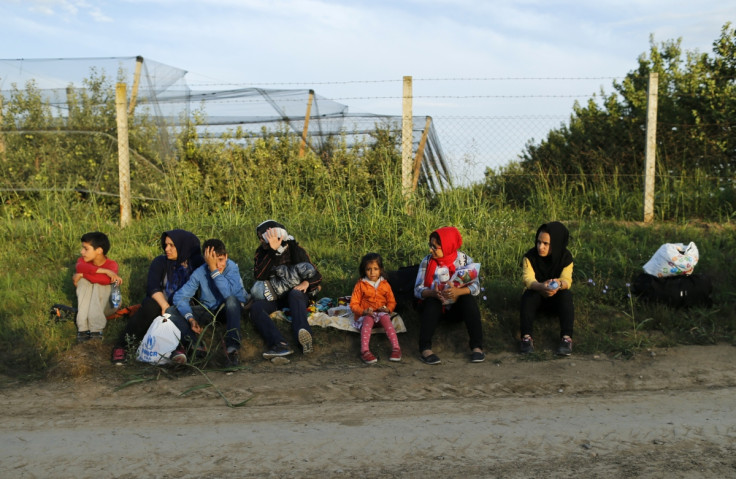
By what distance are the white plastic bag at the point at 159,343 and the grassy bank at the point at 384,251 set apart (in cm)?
50

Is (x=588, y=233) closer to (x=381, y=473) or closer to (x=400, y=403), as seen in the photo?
(x=400, y=403)

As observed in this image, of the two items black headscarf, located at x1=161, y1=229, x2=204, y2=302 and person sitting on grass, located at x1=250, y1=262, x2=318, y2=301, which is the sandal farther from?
black headscarf, located at x1=161, y1=229, x2=204, y2=302

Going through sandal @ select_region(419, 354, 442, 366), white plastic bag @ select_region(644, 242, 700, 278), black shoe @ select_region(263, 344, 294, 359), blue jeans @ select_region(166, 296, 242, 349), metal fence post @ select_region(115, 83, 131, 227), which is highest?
metal fence post @ select_region(115, 83, 131, 227)

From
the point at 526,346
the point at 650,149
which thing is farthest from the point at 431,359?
the point at 650,149

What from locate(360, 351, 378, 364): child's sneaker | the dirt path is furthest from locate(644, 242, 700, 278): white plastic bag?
locate(360, 351, 378, 364): child's sneaker

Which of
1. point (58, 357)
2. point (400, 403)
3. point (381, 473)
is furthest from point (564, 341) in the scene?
point (58, 357)

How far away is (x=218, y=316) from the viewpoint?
21.4ft

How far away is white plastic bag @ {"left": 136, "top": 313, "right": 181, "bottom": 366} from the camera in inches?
231

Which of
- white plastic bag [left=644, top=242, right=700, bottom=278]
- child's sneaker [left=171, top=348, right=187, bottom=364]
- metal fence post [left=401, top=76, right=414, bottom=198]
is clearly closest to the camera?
child's sneaker [left=171, top=348, right=187, bottom=364]

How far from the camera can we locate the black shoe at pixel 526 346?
20.3 ft

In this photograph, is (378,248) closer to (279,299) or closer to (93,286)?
(279,299)

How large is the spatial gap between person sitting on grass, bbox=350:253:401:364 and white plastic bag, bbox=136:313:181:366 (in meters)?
1.66

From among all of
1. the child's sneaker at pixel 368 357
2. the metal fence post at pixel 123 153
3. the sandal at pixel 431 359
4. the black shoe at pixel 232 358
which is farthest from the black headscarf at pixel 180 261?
the metal fence post at pixel 123 153

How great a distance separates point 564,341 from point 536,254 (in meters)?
0.94
